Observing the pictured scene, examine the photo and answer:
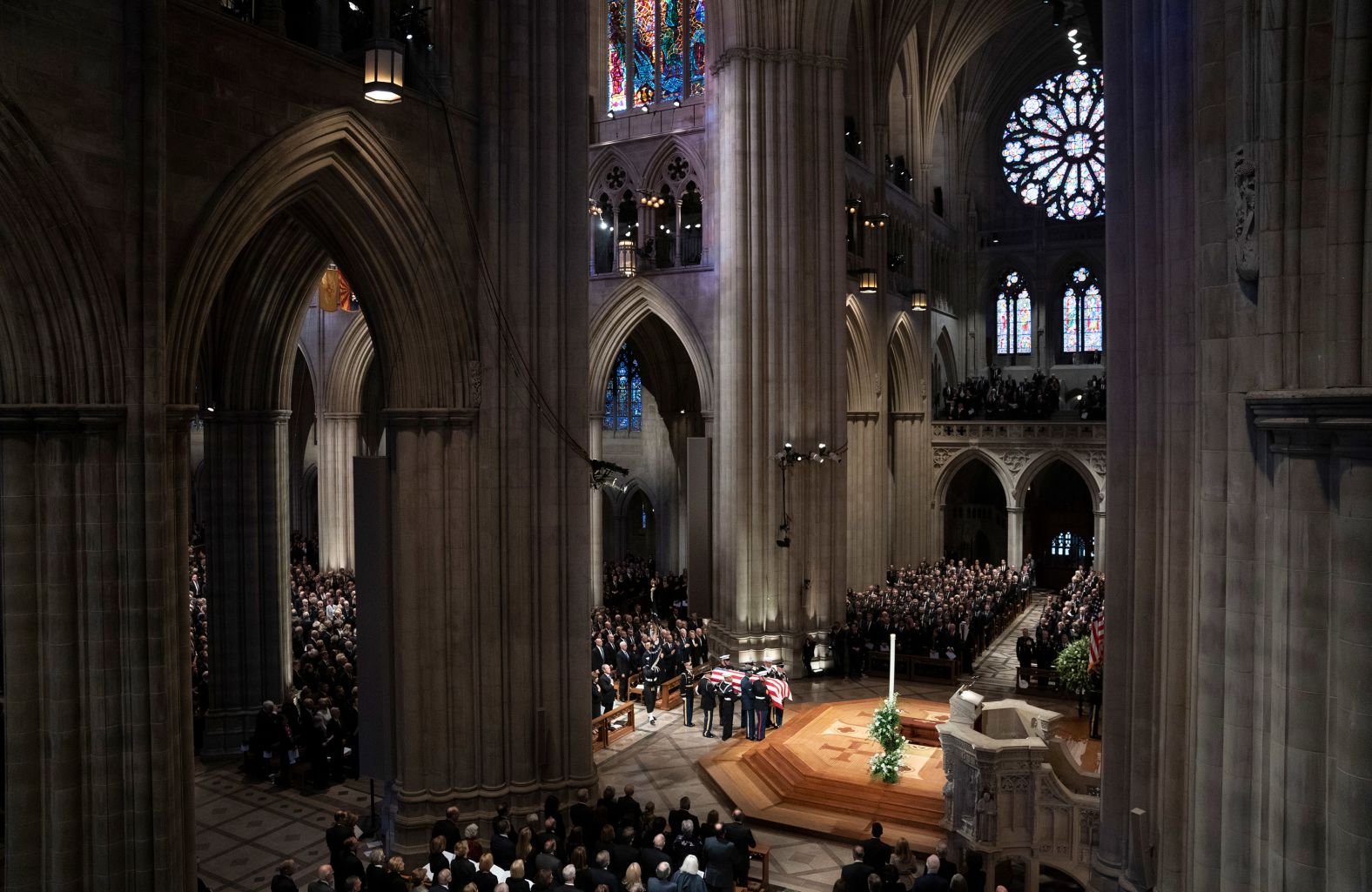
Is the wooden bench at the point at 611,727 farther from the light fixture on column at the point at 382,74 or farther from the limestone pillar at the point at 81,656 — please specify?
the light fixture on column at the point at 382,74

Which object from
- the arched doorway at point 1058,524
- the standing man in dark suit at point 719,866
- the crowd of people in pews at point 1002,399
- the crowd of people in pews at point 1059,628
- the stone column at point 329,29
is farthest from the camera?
the arched doorway at point 1058,524

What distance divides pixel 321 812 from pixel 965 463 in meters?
25.8

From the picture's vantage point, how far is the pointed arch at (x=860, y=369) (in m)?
27.6

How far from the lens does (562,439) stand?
522 inches

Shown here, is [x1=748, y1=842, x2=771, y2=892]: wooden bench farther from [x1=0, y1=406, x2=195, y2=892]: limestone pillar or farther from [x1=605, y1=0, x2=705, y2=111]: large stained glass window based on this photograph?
[x1=605, y1=0, x2=705, y2=111]: large stained glass window

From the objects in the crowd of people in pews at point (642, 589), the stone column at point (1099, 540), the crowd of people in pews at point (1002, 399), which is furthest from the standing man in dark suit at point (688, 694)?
the crowd of people in pews at point (1002, 399)

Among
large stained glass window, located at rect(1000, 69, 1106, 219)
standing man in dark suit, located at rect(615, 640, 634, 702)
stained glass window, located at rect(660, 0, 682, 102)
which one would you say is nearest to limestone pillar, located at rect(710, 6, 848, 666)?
stained glass window, located at rect(660, 0, 682, 102)

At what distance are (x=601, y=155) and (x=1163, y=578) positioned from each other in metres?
19.3

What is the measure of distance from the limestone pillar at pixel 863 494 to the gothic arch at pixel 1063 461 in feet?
19.5

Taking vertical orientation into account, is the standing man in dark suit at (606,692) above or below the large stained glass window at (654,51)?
below

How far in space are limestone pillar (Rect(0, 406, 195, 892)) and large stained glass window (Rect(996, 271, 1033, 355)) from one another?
34117 mm

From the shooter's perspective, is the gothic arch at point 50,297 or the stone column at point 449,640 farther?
the stone column at point 449,640

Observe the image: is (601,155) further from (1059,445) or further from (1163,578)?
(1163,578)

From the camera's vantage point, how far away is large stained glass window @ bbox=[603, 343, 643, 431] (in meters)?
33.5
